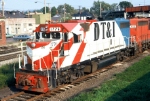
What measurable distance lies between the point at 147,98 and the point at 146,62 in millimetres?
8130

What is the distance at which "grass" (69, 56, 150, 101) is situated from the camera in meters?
9.18

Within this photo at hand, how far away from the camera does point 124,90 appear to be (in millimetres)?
10211

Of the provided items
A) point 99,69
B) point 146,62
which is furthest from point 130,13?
point 99,69

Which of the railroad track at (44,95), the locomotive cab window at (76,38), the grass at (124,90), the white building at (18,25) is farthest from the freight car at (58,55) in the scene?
the white building at (18,25)

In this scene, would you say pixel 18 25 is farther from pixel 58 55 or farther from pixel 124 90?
pixel 124 90

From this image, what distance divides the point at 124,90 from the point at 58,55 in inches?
125

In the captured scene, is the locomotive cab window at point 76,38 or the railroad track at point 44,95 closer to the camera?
the railroad track at point 44,95

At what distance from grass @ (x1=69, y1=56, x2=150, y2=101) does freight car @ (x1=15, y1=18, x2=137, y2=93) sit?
1660 millimetres

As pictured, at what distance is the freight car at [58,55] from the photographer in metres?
10.6

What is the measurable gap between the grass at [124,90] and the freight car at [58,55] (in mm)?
1660

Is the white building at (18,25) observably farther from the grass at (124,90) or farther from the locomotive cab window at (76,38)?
the grass at (124,90)

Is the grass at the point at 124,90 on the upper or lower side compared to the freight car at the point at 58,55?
lower

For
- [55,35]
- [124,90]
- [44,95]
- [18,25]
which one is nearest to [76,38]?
[55,35]

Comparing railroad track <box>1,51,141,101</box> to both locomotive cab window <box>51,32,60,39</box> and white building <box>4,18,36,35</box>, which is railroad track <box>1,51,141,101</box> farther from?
white building <box>4,18,36,35</box>
